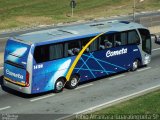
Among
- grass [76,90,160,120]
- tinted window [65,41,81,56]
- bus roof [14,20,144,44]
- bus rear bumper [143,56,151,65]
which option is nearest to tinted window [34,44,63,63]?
bus roof [14,20,144,44]

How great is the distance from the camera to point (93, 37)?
2416 centimetres

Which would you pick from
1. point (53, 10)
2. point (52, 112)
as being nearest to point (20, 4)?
point (53, 10)

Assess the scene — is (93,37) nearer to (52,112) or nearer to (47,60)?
(47,60)

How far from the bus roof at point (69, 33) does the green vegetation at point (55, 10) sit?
81.8ft

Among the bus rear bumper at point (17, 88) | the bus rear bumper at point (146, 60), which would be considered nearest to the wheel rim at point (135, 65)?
the bus rear bumper at point (146, 60)

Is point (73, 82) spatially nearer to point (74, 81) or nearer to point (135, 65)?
point (74, 81)

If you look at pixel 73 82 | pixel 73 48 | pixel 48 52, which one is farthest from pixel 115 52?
pixel 48 52

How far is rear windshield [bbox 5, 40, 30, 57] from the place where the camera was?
2116cm

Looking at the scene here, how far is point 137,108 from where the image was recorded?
19.1 meters

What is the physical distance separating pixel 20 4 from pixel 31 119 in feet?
174

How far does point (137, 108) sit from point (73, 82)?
5.49 meters

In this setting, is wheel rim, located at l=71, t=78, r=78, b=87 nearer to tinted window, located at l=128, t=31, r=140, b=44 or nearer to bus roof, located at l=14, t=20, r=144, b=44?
bus roof, located at l=14, t=20, r=144, b=44

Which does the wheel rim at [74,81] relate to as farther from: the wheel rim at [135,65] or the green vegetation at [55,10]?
the green vegetation at [55,10]

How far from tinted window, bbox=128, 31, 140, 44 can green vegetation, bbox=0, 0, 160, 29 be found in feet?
80.6
